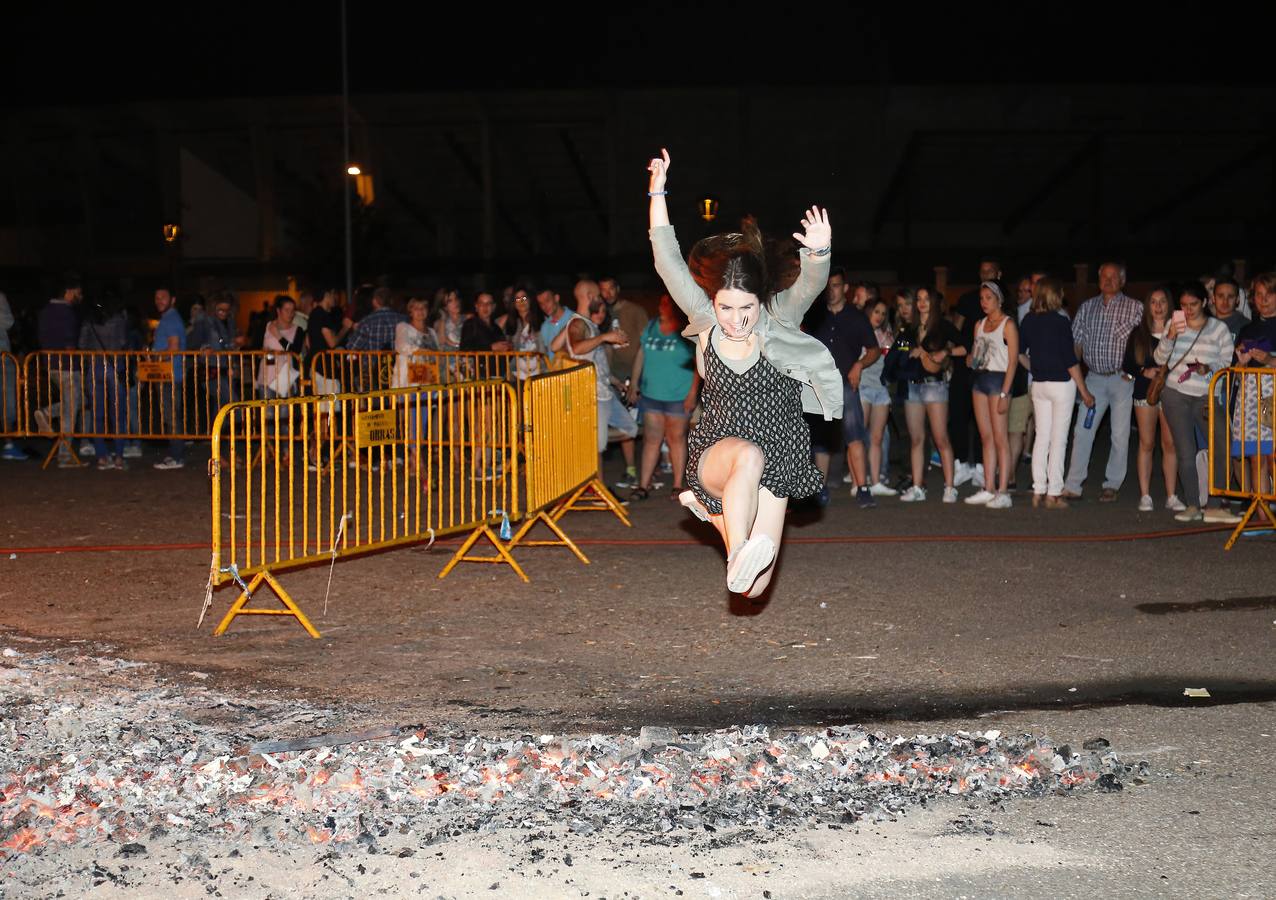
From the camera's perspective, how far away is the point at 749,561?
20.0 ft

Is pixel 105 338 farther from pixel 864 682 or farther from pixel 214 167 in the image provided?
pixel 214 167

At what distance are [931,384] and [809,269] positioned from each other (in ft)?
21.8

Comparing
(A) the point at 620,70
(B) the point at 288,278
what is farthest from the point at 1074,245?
(B) the point at 288,278

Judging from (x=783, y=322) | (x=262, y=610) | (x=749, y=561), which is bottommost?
(x=262, y=610)

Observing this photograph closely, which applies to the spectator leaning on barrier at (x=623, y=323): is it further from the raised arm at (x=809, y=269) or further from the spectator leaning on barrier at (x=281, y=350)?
the raised arm at (x=809, y=269)

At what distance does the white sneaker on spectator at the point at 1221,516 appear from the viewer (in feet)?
36.7

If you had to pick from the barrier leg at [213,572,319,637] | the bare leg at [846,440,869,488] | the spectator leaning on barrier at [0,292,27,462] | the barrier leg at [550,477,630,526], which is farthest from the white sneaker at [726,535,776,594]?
the spectator leaning on barrier at [0,292,27,462]

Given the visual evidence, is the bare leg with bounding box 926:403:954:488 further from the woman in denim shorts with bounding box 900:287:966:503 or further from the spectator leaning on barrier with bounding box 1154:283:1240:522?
the spectator leaning on barrier with bounding box 1154:283:1240:522

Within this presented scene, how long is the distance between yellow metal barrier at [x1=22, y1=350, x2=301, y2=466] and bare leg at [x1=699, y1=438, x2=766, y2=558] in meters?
9.76

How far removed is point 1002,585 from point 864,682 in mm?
2625

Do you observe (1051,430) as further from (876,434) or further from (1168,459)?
(876,434)

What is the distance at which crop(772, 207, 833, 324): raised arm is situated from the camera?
6145 millimetres

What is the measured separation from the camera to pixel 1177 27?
1203 inches

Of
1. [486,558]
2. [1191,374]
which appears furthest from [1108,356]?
[486,558]
